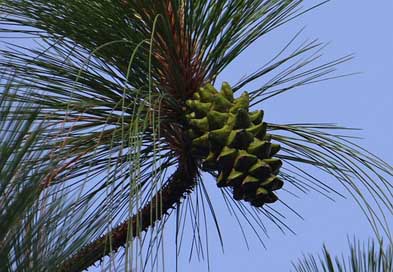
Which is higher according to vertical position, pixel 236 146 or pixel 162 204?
pixel 236 146

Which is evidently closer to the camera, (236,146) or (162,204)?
(236,146)

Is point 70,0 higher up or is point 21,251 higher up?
point 70,0

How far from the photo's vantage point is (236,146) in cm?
179

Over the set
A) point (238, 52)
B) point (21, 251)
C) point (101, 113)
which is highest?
point (238, 52)

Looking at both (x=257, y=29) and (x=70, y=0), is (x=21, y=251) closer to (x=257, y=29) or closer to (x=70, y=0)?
(x=70, y=0)

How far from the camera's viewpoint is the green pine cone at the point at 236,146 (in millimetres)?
1783

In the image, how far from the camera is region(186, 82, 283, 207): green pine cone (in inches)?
70.2

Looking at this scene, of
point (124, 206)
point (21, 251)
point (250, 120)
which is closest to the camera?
point (21, 251)

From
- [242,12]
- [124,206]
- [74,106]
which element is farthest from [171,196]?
[242,12]

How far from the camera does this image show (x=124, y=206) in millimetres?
1981

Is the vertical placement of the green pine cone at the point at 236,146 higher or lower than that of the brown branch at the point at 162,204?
higher

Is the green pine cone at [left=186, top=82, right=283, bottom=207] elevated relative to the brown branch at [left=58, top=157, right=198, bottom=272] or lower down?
elevated

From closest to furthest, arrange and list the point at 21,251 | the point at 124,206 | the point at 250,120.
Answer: the point at 21,251 < the point at 250,120 < the point at 124,206

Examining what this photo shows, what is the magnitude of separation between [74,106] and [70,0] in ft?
0.59
